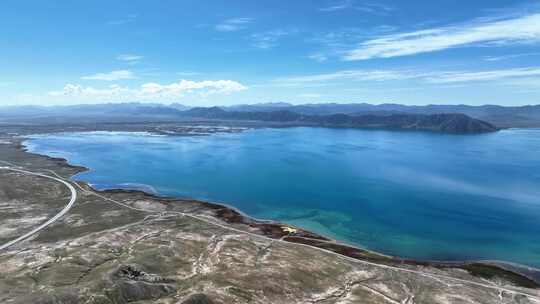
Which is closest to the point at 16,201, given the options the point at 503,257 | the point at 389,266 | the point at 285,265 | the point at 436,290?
the point at 285,265

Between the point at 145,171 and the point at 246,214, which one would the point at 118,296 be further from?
the point at 145,171

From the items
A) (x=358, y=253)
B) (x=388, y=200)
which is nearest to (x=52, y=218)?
(x=358, y=253)

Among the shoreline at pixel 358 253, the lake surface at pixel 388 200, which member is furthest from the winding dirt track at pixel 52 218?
the shoreline at pixel 358 253

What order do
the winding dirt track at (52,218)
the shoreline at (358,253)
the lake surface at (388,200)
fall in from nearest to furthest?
the shoreline at (358,253), the winding dirt track at (52,218), the lake surface at (388,200)

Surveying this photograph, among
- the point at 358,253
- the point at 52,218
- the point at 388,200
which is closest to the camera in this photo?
the point at 358,253

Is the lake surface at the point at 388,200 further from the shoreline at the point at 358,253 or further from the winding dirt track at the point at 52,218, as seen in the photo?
the winding dirt track at the point at 52,218

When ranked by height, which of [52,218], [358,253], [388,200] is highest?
[388,200]

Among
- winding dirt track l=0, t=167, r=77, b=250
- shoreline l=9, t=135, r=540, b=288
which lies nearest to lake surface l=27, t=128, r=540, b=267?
shoreline l=9, t=135, r=540, b=288

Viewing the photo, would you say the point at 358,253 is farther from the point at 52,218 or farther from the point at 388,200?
the point at 52,218

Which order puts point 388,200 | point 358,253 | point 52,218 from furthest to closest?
point 388,200, point 52,218, point 358,253

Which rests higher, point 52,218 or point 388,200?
point 388,200

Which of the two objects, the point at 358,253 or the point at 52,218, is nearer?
the point at 358,253
